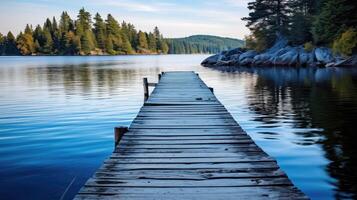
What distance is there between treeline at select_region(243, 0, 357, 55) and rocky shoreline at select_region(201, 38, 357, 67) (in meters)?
1.43

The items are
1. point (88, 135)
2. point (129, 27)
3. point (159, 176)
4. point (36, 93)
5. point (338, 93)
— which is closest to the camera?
point (159, 176)

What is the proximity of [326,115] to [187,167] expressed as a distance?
11.8m

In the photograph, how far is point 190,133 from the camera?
8.75 metres

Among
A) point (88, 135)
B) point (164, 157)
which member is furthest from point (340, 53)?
point (164, 157)

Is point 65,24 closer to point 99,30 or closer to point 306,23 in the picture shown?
point 99,30

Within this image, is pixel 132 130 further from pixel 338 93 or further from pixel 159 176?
pixel 338 93

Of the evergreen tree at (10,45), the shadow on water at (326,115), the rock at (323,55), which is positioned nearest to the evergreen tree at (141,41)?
the evergreen tree at (10,45)

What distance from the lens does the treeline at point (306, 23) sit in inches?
1816

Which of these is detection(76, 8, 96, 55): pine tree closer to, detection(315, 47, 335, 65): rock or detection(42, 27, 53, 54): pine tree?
detection(42, 27, 53, 54): pine tree

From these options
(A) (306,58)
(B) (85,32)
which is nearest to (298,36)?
(A) (306,58)

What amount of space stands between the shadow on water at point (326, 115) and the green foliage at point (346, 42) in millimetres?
21224

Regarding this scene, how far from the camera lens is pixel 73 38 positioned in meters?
147

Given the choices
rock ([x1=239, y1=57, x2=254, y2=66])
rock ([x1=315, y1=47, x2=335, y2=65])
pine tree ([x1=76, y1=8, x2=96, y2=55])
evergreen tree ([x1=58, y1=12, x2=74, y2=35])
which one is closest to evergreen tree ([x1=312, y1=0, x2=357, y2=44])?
rock ([x1=315, y1=47, x2=335, y2=65])

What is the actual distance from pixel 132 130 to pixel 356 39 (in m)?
44.1
